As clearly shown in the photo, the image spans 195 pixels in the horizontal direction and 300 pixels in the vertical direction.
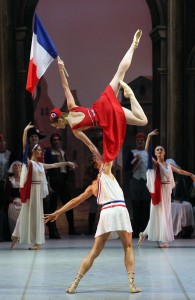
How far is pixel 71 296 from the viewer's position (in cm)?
842

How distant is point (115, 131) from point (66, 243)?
6.10 metres

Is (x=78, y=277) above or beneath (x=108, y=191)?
beneath

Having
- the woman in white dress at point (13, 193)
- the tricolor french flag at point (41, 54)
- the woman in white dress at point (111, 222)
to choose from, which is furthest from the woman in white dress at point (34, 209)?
the woman in white dress at point (111, 222)

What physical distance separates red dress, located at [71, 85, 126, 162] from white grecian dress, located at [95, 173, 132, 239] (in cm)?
26

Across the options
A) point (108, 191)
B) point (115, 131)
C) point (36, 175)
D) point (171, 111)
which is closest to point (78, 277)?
point (108, 191)

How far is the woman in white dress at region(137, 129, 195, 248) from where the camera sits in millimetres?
13625

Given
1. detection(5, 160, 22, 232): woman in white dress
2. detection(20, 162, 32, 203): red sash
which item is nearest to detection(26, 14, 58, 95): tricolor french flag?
detection(20, 162, 32, 203): red sash

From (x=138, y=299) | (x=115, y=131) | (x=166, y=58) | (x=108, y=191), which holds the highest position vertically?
(x=166, y=58)

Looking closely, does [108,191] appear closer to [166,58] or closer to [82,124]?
[82,124]

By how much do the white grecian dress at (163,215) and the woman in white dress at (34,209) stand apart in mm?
1403

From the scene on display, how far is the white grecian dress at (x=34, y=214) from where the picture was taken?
1360 cm

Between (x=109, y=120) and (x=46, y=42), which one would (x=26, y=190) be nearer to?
(x=46, y=42)

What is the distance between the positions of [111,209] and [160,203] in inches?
213

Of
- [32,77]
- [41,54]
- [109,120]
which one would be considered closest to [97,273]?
[109,120]
